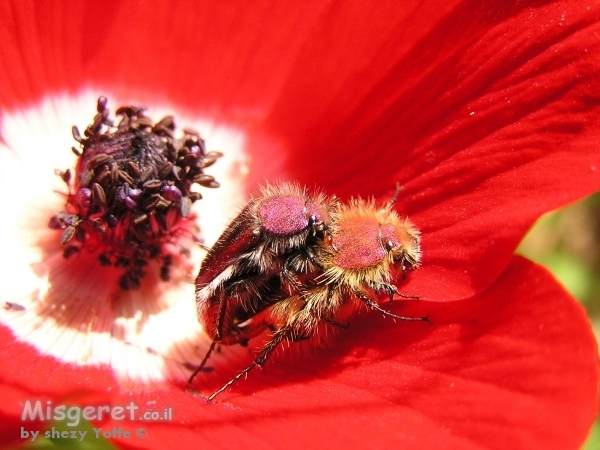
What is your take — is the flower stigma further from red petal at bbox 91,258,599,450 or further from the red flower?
red petal at bbox 91,258,599,450

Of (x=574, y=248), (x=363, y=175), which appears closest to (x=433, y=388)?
(x=363, y=175)

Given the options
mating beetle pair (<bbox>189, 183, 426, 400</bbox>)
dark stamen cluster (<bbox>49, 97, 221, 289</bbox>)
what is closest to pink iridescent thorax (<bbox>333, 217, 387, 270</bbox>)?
mating beetle pair (<bbox>189, 183, 426, 400</bbox>)

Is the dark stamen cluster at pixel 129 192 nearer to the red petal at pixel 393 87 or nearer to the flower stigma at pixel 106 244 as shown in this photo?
the flower stigma at pixel 106 244

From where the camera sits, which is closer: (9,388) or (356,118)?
(9,388)

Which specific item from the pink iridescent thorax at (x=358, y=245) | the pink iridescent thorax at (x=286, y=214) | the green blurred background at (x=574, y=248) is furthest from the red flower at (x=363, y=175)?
the green blurred background at (x=574, y=248)

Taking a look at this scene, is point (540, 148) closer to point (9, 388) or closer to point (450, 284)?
point (450, 284)

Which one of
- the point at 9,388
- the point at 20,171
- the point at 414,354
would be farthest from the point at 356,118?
the point at 9,388

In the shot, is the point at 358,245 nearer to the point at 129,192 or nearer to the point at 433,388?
the point at 433,388
